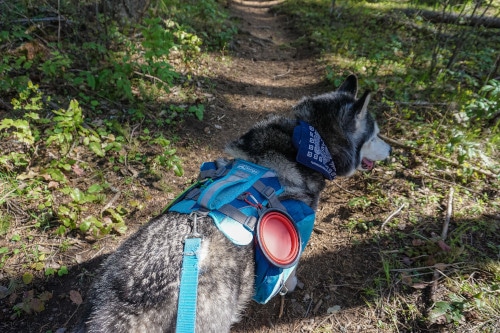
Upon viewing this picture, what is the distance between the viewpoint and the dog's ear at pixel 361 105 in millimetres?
2898

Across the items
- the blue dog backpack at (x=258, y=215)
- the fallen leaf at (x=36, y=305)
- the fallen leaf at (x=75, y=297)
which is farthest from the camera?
the fallen leaf at (x=75, y=297)

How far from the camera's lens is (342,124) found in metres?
3.11

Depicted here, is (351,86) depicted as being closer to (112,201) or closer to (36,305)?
(112,201)

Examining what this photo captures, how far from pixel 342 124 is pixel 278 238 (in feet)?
5.26

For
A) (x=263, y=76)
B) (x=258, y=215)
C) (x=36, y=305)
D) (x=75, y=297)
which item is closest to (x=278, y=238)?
(x=258, y=215)

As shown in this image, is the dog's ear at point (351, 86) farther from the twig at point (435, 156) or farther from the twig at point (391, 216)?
the twig at point (391, 216)

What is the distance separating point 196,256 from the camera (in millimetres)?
1854

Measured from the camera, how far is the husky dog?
5.74 feet

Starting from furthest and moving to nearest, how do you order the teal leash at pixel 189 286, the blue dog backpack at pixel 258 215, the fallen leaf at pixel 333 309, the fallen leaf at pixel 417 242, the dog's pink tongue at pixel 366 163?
1. the dog's pink tongue at pixel 366 163
2. the fallen leaf at pixel 417 242
3. the fallen leaf at pixel 333 309
4. the blue dog backpack at pixel 258 215
5. the teal leash at pixel 189 286

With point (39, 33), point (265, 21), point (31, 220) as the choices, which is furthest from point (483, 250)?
point (265, 21)

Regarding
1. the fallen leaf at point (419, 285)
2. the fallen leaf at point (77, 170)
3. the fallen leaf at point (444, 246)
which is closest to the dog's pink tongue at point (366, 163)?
the fallen leaf at point (444, 246)

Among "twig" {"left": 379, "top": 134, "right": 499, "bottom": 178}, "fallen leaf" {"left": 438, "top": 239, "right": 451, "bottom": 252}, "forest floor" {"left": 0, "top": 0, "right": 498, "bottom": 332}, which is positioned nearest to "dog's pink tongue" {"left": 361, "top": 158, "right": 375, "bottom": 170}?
"forest floor" {"left": 0, "top": 0, "right": 498, "bottom": 332}

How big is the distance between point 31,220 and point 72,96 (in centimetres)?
248

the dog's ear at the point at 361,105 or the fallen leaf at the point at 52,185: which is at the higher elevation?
the dog's ear at the point at 361,105
